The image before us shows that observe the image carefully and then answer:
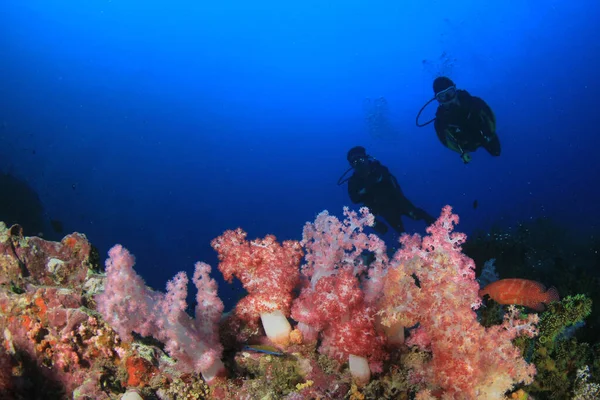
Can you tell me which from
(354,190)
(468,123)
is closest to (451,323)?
(354,190)

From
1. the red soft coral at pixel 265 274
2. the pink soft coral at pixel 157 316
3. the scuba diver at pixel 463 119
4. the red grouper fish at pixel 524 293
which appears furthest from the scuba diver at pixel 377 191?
the pink soft coral at pixel 157 316

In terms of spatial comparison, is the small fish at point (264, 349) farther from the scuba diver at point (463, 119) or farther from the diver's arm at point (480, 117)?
the diver's arm at point (480, 117)

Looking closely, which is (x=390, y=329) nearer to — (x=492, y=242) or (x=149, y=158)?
(x=492, y=242)

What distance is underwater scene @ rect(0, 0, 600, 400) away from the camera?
2.77 metres

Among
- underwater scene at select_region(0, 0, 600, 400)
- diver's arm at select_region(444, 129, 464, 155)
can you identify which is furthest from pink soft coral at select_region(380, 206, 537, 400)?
diver's arm at select_region(444, 129, 464, 155)

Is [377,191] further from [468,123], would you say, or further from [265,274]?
[265,274]

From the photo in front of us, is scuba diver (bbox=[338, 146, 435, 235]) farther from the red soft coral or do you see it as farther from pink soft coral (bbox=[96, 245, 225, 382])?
pink soft coral (bbox=[96, 245, 225, 382])

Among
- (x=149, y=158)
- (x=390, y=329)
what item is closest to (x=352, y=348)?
(x=390, y=329)

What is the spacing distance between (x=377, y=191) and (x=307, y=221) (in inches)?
304

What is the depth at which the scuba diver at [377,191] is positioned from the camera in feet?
34.4

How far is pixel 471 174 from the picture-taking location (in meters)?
96.2

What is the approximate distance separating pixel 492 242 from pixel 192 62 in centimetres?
11269

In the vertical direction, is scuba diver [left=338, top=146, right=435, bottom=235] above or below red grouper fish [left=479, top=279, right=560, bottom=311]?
above

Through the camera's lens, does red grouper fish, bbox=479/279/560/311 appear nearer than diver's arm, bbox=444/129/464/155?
Yes
